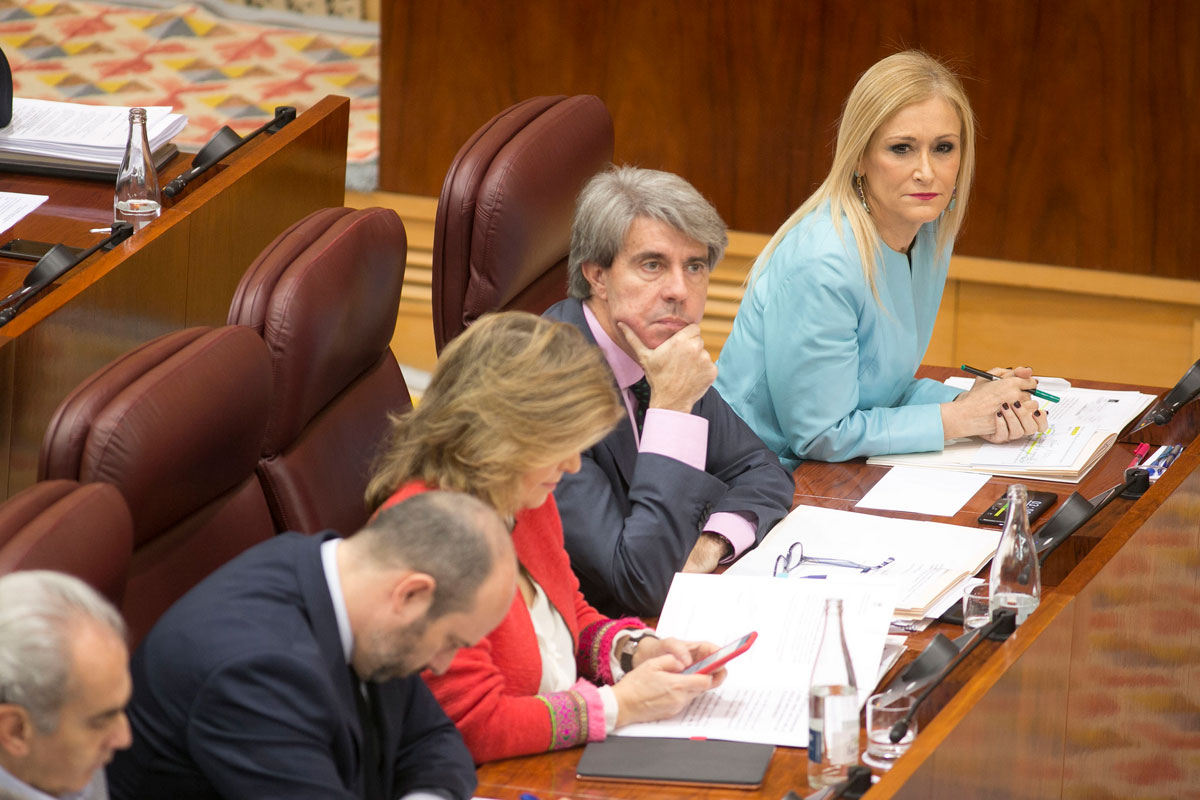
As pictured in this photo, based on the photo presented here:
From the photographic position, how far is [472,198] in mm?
2393

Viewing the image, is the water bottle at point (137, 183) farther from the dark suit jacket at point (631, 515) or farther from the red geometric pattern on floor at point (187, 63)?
the red geometric pattern on floor at point (187, 63)

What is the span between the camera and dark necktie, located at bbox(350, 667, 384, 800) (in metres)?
1.46

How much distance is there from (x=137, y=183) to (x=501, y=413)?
1168 mm

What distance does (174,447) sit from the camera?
1.53m

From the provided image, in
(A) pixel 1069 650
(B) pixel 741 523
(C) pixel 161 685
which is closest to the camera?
→ (C) pixel 161 685

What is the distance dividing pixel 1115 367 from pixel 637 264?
2128mm

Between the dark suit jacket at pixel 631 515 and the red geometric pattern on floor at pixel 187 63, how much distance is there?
8.73 feet

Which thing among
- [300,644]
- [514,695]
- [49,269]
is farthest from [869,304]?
[300,644]

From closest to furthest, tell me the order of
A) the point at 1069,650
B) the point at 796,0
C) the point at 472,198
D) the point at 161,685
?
the point at 161,685 < the point at 1069,650 < the point at 472,198 < the point at 796,0

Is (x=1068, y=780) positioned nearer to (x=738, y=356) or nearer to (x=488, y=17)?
(x=738, y=356)

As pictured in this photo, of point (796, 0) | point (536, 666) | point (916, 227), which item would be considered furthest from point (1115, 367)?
point (536, 666)

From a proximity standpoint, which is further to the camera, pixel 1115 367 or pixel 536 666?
pixel 1115 367

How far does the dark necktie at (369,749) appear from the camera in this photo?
1.46m

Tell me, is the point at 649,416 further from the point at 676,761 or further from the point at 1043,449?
the point at 1043,449
